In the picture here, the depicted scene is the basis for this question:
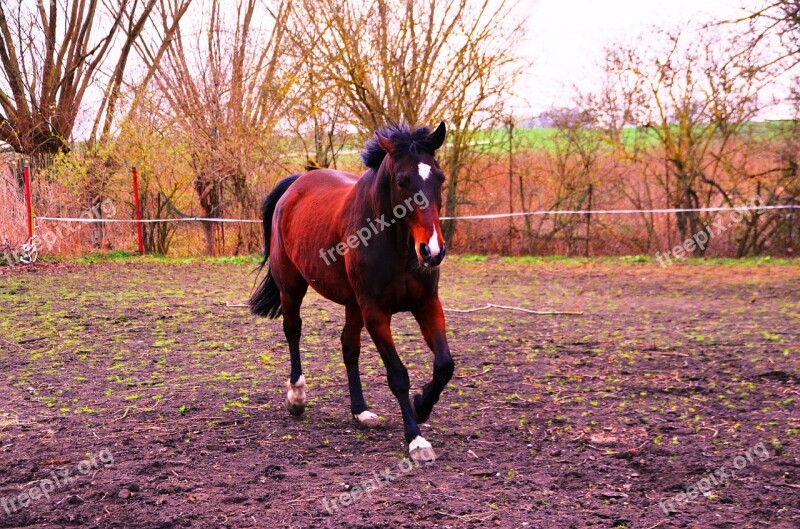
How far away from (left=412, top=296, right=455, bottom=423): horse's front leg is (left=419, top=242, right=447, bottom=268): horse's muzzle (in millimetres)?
401

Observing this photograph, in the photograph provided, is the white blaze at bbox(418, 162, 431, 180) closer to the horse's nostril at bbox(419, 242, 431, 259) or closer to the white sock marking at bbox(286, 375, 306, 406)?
the horse's nostril at bbox(419, 242, 431, 259)

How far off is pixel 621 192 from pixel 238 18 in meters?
9.84

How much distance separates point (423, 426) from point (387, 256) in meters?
1.02

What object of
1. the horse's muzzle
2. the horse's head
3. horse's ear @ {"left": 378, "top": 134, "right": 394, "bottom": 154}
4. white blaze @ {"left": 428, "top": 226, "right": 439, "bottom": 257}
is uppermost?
horse's ear @ {"left": 378, "top": 134, "right": 394, "bottom": 154}

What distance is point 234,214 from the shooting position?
1769 centimetres

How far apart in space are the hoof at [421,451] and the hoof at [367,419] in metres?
0.58

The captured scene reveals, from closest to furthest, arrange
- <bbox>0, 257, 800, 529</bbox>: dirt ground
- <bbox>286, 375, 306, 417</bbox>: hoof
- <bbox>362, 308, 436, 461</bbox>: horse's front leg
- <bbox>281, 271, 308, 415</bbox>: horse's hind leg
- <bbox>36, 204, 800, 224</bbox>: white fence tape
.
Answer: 1. <bbox>0, 257, 800, 529</bbox>: dirt ground
2. <bbox>362, 308, 436, 461</bbox>: horse's front leg
3. <bbox>286, 375, 306, 417</bbox>: hoof
4. <bbox>281, 271, 308, 415</bbox>: horse's hind leg
5. <bbox>36, 204, 800, 224</bbox>: white fence tape

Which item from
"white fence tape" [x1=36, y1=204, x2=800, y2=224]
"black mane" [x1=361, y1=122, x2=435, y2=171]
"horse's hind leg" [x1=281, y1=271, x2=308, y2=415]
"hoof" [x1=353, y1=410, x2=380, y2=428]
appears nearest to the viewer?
"black mane" [x1=361, y1=122, x2=435, y2=171]

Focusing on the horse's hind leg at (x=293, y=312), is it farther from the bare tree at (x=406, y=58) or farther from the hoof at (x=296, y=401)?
the bare tree at (x=406, y=58)

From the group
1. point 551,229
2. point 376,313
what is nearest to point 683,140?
point 551,229

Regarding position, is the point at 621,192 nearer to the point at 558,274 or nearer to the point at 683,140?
the point at 683,140

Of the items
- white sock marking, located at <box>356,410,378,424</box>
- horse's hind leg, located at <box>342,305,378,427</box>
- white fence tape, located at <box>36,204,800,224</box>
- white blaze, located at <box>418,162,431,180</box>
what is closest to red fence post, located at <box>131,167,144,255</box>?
white fence tape, located at <box>36,204,800,224</box>

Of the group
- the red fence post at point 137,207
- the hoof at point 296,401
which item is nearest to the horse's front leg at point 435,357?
the hoof at point 296,401

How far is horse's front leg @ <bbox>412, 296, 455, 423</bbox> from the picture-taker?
3.80 m
